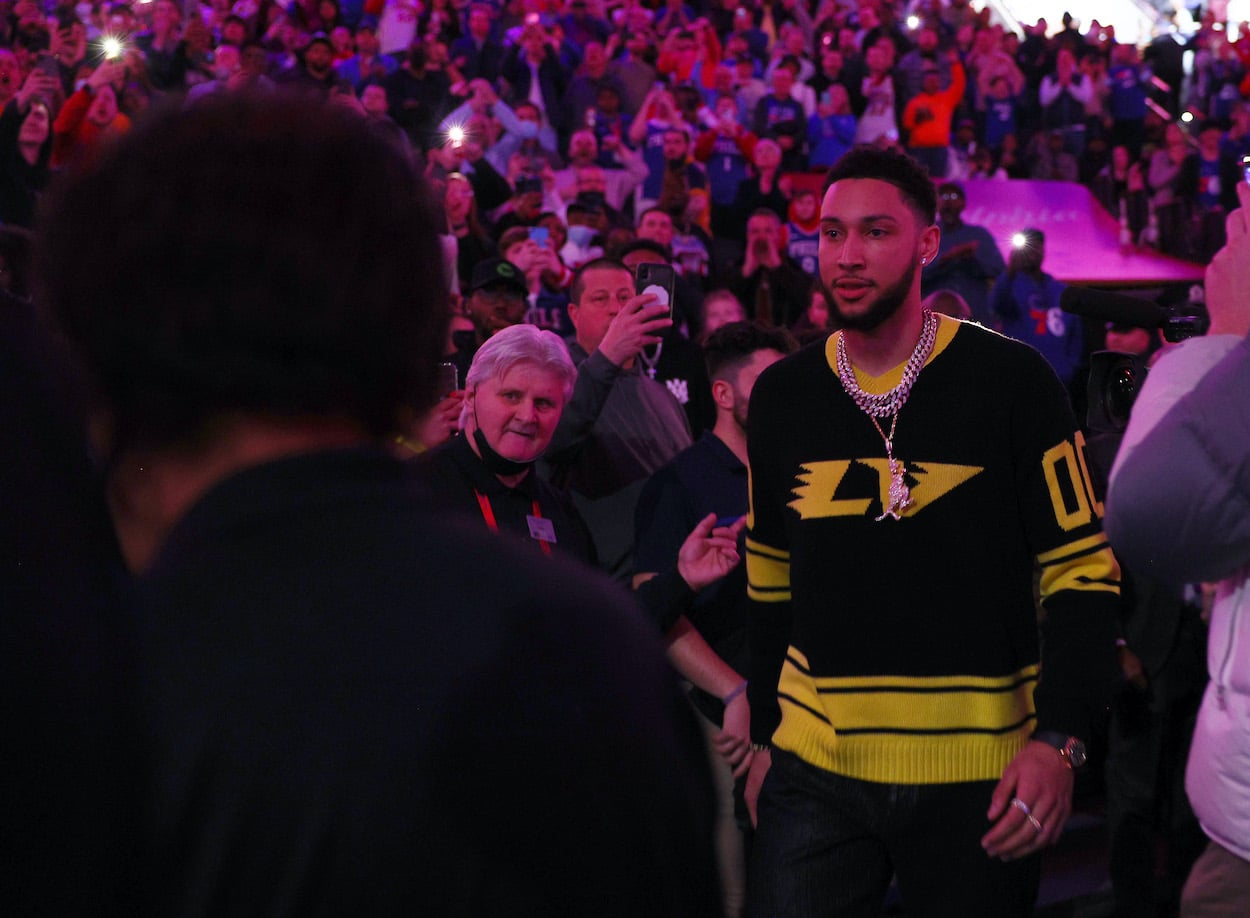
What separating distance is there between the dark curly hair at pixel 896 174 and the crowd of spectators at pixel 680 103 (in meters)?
4.11

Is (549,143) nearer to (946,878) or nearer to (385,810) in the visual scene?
(946,878)

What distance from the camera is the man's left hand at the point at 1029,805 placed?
245 centimetres

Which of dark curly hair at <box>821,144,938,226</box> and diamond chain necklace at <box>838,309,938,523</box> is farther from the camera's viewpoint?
dark curly hair at <box>821,144,938,226</box>

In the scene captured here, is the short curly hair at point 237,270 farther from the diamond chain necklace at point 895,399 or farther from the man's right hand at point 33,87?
the man's right hand at point 33,87

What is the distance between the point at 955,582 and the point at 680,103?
9903 mm

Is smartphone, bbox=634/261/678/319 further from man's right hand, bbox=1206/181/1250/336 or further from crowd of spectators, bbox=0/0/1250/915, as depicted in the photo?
man's right hand, bbox=1206/181/1250/336

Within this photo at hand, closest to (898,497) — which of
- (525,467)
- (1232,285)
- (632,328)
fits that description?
(1232,285)

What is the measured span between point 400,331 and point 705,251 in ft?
26.2

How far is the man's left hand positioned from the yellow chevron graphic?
1.65ft

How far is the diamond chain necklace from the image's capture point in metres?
2.62

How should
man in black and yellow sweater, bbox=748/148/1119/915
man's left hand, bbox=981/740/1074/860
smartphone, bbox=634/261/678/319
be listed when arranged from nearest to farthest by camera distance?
man's left hand, bbox=981/740/1074/860 → man in black and yellow sweater, bbox=748/148/1119/915 → smartphone, bbox=634/261/678/319

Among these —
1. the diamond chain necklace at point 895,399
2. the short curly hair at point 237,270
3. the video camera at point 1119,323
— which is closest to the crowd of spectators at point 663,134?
the diamond chain necklace at point 895,399

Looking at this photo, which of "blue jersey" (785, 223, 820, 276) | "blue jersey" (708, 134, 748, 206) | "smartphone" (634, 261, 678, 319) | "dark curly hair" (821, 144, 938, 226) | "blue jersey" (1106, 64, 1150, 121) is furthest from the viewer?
"blue jersey" (1106, 64, 1150, 121)

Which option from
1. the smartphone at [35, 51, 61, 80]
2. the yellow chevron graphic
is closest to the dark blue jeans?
the yellow chevron graphic
